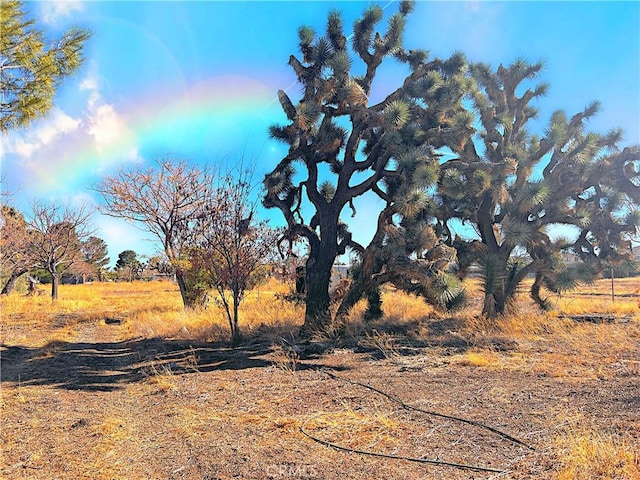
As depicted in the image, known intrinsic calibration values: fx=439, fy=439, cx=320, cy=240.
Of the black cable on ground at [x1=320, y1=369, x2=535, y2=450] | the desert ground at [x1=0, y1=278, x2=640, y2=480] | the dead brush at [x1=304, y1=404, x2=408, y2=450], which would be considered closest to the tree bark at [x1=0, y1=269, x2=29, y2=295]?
the desert ground at [x1=0, y1=278, x2=640, y2=480]

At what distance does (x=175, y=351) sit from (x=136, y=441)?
5479 millimetres

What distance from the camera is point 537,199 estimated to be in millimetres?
10383

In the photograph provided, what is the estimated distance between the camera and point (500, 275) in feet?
36.4

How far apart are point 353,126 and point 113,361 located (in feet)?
25.2

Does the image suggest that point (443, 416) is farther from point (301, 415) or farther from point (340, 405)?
point (301, 415)

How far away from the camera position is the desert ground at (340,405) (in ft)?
11.4

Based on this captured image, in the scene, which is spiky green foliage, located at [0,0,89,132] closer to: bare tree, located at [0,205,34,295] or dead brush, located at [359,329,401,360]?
dead brush, located at [359,329,401,360]

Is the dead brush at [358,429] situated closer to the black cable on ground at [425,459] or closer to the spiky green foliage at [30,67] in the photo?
the black cable on ground at [425,459]

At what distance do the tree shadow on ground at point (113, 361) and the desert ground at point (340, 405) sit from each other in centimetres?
4

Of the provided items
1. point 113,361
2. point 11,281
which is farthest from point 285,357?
point 11,281

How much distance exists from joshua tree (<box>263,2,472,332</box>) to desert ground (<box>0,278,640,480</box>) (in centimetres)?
241

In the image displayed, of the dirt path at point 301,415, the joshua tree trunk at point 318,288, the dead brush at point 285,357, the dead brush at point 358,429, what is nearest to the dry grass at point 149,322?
the joshua tree trunk at point 318,288

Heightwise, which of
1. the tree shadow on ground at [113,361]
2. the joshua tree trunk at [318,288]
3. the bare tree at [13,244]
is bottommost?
the tree shadow on ground at [113,361]

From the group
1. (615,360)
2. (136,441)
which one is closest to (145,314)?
(136,441)
